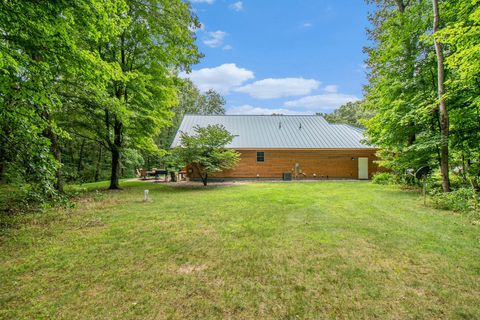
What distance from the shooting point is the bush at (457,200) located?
596 centimetres

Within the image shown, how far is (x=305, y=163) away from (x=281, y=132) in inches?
141

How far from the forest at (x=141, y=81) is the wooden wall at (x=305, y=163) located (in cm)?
511

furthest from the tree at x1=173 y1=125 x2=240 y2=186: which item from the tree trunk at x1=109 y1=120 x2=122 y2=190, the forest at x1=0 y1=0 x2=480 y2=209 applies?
the tree trunk at x1=109 y1=120 x2=122 y2=190

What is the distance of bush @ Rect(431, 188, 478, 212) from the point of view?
235 inches

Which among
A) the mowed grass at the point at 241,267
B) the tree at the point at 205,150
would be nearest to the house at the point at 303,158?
the tree at the point at 205,150

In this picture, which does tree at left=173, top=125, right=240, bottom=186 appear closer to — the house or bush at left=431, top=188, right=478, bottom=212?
the house

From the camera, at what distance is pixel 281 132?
19516 millimetres

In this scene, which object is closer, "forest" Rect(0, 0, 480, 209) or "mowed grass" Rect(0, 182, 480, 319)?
"mowed grass" Rect(0, 182, 480, 319)

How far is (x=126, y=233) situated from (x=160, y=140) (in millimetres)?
28177

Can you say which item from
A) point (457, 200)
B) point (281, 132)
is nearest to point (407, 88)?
point (457, 200)

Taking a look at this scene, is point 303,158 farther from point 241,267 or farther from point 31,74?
point 31,74

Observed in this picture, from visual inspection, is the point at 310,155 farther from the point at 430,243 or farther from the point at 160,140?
the point at 160,140

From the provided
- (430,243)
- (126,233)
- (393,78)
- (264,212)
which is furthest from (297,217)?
(393,78)

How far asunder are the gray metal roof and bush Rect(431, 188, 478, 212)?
10690mm
